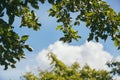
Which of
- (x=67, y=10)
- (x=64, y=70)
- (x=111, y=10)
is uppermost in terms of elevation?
(x=64, y=70)

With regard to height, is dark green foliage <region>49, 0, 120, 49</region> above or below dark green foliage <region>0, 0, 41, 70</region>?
above

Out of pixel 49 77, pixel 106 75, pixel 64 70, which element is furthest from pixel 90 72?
pixel 49 77

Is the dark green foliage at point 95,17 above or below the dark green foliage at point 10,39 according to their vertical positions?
above

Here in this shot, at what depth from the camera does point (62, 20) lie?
10070mm

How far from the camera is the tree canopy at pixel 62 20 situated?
23.4 feet

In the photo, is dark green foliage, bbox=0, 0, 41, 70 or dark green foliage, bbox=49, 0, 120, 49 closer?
dark green foliage, bbox=0, 0, 41, 70

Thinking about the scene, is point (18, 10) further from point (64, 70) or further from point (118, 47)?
point (64, 70)

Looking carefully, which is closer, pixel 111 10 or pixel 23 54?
pixel 23 54

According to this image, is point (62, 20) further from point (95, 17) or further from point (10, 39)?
point (10, 39)

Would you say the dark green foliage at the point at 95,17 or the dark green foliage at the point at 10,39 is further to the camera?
the dark green foliage at the point at 95,17

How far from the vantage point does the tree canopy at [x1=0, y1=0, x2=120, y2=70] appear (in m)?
7.12

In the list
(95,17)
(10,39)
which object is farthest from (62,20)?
(10,39)

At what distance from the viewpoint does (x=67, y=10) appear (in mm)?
9664

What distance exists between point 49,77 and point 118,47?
18281 mm
